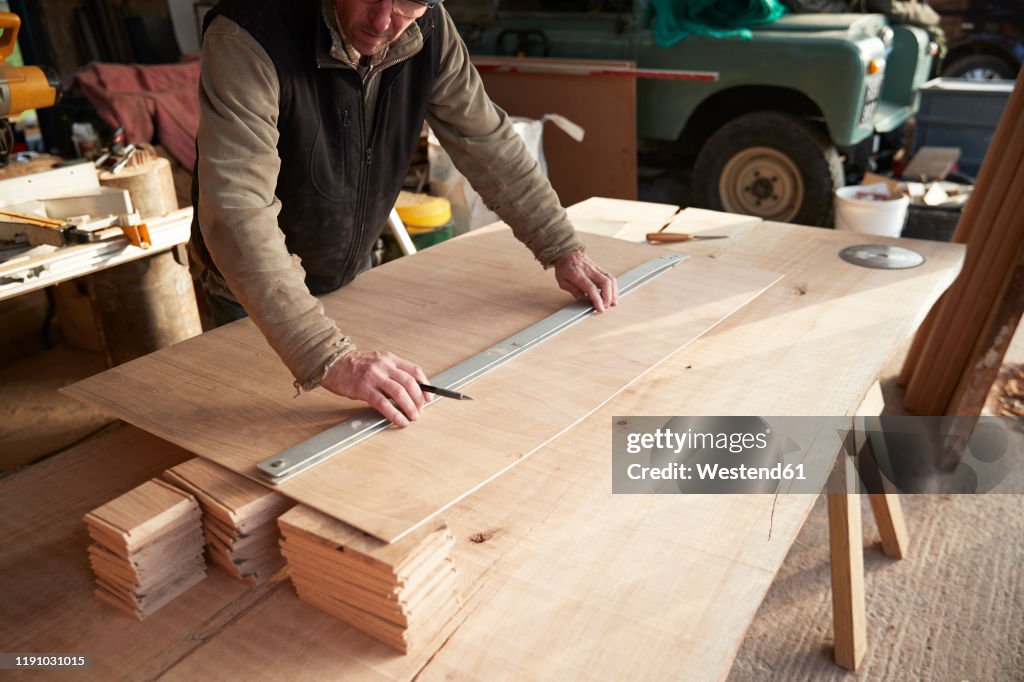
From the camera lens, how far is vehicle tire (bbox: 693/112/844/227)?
15.8 feet

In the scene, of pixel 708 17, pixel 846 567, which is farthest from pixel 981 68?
pixel 846 567

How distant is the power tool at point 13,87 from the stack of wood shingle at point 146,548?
5.94 feet

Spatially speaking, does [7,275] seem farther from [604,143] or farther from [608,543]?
[604,143]

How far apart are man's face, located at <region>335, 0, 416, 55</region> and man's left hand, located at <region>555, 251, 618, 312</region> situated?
633mm

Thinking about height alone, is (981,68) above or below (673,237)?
below

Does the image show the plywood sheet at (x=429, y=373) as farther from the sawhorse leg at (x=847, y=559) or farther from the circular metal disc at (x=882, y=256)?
the sawhorse leg at (x=847, y=559)

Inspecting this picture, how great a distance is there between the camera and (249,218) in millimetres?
1334

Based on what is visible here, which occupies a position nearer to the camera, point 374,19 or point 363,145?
point 374,19

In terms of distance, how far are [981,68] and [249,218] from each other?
8166mm

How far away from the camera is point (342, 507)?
1063 mm

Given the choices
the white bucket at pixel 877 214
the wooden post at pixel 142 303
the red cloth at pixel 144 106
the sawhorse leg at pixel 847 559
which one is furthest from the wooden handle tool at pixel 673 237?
the red cloth at pixel 144 106

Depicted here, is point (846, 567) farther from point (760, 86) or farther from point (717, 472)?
point (760, 86)

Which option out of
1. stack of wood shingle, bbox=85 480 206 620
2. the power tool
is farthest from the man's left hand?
the power tool

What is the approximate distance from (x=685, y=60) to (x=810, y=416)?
4.08 m
